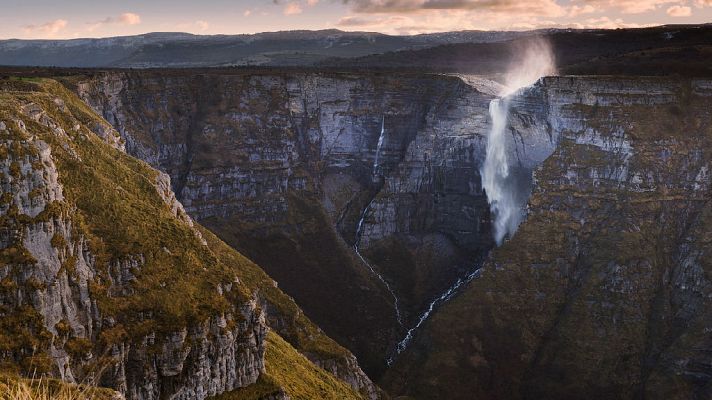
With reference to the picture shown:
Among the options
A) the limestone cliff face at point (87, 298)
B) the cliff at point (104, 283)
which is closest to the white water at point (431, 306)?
the cliff at point (104, 283)

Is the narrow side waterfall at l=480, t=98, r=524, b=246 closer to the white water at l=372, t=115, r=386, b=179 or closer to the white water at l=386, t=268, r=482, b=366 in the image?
the white water at l=386, t=268, r=482, b=366

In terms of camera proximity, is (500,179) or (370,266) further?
(370,266)

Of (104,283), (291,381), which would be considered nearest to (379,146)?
(291,381)

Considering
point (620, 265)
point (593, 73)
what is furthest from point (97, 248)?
point (593, 73)

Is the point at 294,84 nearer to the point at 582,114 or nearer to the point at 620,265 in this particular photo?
the point at 582,114

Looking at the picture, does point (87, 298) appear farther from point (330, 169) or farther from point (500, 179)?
point (330, 169)

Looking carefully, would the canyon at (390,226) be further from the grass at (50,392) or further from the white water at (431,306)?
the grass at (50,392)

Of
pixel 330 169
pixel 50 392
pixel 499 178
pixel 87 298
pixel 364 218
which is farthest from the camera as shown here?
pixel 330 169
